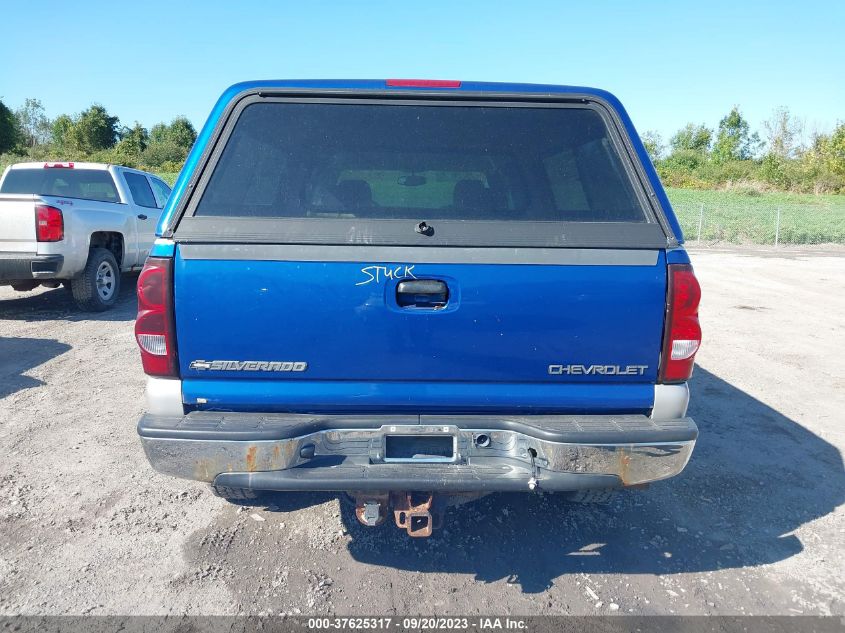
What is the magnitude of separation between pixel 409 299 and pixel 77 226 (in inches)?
257

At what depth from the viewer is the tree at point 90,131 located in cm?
6538

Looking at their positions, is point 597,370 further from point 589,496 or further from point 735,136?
point 735,136

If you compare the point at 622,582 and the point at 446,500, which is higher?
the point at 446,500

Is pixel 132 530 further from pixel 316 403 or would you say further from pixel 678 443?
pixel 678 443

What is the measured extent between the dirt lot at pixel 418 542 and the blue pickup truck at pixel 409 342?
53 cm

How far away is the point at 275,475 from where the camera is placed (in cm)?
237

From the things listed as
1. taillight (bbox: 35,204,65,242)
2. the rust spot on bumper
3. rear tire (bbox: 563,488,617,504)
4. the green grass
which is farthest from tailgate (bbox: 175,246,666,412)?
the green grass

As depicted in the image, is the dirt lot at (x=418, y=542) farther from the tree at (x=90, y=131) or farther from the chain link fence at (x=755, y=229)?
the tree at (x=90, y=131)

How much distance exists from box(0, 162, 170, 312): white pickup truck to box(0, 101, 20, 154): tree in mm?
60209

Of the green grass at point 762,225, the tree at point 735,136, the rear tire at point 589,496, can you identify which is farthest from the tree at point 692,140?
the rear tire at point 589,496

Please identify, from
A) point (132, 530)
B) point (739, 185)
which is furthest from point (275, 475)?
point (739, 185)

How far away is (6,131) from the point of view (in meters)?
58.3

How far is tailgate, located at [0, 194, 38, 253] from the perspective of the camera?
685 cm

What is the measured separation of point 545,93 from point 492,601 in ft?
7.33
